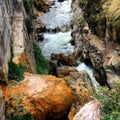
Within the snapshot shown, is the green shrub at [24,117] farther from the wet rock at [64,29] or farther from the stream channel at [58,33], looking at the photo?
the wet rock at [64,29]

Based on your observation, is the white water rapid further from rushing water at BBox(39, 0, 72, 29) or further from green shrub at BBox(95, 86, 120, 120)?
green shrub at BBox(95, 86, 120, 120)

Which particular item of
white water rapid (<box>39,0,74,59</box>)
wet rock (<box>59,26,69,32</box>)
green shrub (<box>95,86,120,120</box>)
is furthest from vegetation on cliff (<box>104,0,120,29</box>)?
wet rock (<box>59,26,69,32</box>)

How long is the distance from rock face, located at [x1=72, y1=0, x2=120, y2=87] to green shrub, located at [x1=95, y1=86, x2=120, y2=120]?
20.0 feet

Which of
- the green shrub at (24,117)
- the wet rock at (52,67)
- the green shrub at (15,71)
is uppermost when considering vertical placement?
the green shrub at (15,71)

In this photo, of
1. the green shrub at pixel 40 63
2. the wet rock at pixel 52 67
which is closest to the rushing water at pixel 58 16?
the wet rock at pixel 52 67

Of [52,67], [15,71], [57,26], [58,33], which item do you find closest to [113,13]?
[15,71]

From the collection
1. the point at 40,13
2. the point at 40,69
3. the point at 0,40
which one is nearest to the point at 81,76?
the point at 40,69

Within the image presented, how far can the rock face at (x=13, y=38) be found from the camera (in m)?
7.95

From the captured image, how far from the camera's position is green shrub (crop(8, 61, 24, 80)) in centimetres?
781

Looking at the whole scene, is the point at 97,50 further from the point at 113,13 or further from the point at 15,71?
the point at 15,71

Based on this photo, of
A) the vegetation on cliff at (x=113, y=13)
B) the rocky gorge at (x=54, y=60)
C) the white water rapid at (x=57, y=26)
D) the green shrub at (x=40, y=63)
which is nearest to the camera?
the rocky gorge at (x=54, y=60)

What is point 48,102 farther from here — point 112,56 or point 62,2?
point 62,2

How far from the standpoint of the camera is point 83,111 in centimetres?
306

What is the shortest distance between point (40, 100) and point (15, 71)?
145cm
